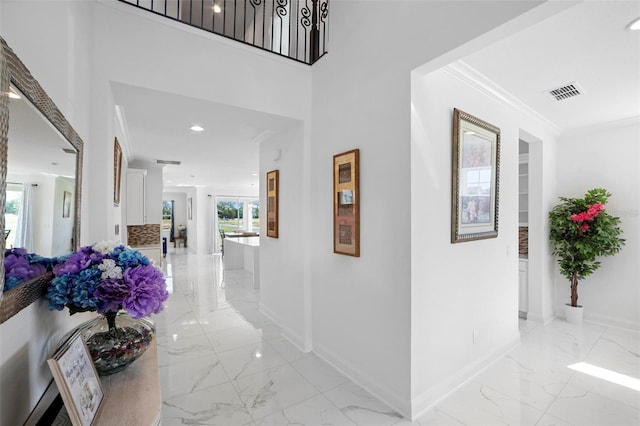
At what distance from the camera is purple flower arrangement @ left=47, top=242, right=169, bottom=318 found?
40.8 inches

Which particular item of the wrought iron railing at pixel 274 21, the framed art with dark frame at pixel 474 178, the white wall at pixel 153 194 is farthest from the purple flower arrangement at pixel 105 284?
the white wall at pixel 153 194

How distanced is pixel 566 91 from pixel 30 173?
157 inches

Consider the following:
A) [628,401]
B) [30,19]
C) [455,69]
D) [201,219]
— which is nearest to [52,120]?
[30,19]

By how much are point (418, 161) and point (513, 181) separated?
172 centimetres

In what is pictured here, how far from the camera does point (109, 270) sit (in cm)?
112

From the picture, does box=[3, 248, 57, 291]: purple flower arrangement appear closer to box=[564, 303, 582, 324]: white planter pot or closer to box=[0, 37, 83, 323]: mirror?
box=[0, 37, 83, 323]: mirror

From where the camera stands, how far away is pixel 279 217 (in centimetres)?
371

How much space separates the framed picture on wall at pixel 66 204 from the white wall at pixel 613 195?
17.7 feet

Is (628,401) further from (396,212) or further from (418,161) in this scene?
(418,161)

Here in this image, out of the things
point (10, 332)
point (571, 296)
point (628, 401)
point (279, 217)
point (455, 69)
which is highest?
point (455, 69)

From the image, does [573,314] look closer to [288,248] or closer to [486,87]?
[486,87]

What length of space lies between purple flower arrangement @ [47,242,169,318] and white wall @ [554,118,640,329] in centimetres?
512

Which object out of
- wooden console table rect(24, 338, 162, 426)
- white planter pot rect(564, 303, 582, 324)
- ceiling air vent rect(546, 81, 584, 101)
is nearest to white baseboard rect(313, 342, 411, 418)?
wooden console table rect(24, 338, 162, 426)

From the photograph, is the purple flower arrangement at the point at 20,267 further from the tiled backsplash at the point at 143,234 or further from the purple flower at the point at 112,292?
the tiled backsplash at the point at 143,234
